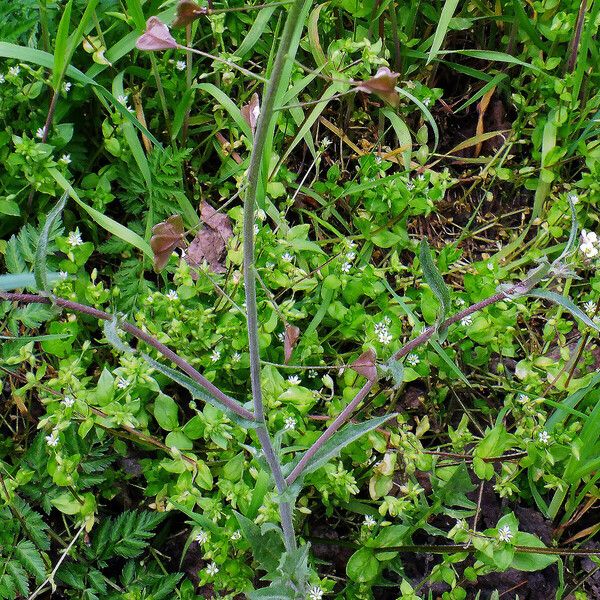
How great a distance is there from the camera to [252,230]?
1.05 m

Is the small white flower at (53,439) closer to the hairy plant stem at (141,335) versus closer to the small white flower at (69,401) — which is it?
the small white flower at (69,401)

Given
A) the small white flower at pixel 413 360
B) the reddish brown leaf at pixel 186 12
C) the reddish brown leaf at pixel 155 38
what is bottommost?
the small white flower at pixel 413 360

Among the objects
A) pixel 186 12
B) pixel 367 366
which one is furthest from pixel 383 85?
pixel 367 366

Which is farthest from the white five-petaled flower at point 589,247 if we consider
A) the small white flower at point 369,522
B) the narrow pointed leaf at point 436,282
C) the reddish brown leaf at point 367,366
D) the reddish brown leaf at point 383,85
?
the small white flower at point 369,522

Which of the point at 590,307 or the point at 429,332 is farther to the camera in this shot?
the point at 590,307

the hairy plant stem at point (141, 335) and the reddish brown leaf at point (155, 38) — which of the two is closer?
the reddish brown leaf at point (155, 38)

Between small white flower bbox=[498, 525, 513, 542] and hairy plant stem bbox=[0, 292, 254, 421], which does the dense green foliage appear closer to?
small white flower bbox=[498, 525, 513, 542]

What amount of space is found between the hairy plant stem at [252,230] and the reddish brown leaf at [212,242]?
881mm

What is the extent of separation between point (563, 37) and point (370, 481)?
1.54 meters

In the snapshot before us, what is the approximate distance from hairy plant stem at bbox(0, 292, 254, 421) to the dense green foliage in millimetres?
180

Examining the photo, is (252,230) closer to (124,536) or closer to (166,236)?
(166,236)

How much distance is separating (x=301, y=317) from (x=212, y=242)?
50 centimetres

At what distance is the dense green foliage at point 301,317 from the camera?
69.5 inches

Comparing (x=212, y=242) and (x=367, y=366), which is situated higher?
(x=367, y=366)
